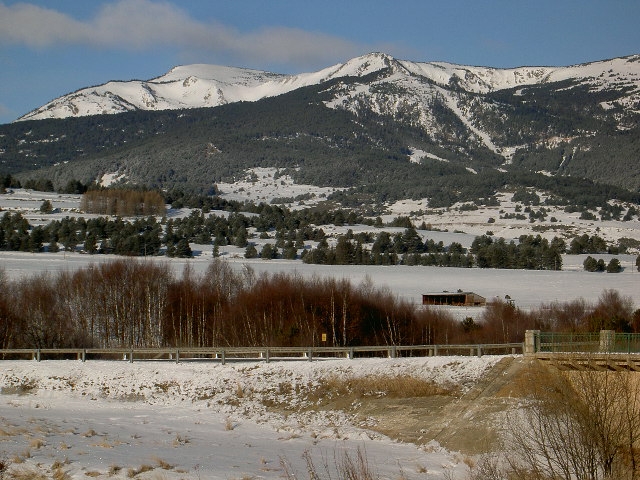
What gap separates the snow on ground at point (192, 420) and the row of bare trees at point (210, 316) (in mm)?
22722

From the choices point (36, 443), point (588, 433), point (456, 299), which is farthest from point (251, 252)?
point (588, 433)

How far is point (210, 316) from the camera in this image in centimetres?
7081

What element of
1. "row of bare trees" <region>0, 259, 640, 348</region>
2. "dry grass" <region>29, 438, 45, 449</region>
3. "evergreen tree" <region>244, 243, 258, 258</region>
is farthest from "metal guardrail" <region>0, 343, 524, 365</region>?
"evergreen tree" <region>244, 243, 258, 258</region>

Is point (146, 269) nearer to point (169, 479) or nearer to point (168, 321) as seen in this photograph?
point (168, 321)

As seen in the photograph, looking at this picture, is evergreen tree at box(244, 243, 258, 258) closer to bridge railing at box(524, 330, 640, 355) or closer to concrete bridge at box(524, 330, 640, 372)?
concrete bridge at box(524, 330, 640, 372)

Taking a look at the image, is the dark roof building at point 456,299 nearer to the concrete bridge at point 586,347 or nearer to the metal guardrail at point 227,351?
the metal guardrail at point 227,351

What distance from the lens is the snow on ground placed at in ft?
76.9

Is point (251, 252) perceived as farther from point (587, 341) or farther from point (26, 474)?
point (26, 474)

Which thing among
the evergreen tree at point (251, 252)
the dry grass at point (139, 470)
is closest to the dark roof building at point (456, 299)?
the evergreen tree at point (251, 252)

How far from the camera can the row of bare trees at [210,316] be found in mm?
A: 63562

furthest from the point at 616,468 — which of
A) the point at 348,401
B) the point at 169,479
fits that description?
the point at 348,401

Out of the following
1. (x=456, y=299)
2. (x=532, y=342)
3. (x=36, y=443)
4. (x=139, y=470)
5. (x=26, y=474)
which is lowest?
(x=456, y=299)

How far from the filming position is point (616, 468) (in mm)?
21031

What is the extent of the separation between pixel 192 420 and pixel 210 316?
38065mm
